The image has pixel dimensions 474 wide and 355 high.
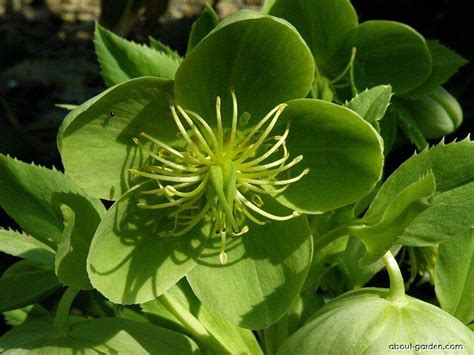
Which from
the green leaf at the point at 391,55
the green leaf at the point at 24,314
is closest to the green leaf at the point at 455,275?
the green leaf at the point at 391,55

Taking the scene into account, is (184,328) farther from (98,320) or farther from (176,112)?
(176,112)

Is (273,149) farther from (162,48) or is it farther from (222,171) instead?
(162,48)

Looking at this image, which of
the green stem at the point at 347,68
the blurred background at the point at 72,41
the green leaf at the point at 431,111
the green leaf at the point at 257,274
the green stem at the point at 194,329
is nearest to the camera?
the green leaf at the point at 257,274

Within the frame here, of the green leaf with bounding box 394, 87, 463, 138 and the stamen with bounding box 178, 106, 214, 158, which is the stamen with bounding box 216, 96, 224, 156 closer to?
the stamen with bounding box 178, 106, 214, 158

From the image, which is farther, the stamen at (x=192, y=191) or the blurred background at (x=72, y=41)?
the blurred background at (x=72, y=41)

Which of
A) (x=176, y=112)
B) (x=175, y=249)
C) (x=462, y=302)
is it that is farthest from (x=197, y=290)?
(x=462, y=302)

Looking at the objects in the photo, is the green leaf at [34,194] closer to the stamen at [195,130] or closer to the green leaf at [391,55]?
the stamen at [195,130]

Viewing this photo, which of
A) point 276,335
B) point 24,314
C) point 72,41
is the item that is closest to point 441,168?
point 276,335
